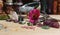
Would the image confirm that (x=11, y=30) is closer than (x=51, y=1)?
Yes

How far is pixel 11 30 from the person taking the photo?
75cm

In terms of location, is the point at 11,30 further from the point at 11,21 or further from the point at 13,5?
the point at 13,5

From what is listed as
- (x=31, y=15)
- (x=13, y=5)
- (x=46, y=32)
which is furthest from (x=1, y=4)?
(x=46, y=32)

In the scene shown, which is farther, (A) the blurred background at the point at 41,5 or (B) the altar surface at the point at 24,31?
(A) the blurred background at the point at 41,5

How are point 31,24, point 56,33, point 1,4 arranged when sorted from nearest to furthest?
1. point 56,33
2. point 31,24
3. point 1,4

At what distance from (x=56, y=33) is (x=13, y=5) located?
1.32ft

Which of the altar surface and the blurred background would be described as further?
the blurred background

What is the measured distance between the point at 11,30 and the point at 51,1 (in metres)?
0.40

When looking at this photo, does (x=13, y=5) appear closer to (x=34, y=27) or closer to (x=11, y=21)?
(x=11, y=21)

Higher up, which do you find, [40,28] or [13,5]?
[13,5]

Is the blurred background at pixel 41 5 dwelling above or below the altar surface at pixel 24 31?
above

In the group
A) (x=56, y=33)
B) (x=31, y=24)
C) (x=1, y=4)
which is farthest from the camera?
(x=1, y=4)

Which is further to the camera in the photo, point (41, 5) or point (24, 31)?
point (41, 5)

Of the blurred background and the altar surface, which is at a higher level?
the blurred background
